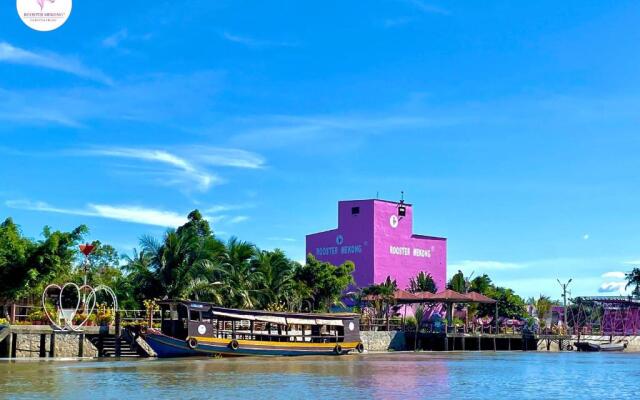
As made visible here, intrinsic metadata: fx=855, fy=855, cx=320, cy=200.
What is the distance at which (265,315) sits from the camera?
1693 inches

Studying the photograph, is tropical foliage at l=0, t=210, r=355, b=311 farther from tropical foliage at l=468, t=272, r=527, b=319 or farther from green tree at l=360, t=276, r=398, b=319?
tropical foliage at l=468, t=272, r=527, b=319

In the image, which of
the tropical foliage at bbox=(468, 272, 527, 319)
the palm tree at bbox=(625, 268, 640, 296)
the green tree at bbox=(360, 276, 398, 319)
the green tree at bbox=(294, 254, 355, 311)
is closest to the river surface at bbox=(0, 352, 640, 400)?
the green tree at bbox=(294, 254, 355, 311)

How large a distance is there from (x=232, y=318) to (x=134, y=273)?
9001 millimetres

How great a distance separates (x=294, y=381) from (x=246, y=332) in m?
16.4

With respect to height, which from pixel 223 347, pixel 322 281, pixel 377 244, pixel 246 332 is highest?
pixel 377 244

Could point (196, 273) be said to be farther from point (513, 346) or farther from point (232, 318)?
point (513, 346)

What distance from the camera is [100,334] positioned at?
39.2 metres

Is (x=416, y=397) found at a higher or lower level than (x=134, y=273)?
lower

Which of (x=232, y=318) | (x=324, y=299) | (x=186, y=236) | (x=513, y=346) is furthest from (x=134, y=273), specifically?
(x=513, y=346)

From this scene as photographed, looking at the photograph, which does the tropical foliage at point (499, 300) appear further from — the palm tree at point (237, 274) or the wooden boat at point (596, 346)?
the palm tree at point (237, 274)

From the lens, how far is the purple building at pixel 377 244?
223 ft

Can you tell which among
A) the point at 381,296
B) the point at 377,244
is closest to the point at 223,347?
the point at 381,296

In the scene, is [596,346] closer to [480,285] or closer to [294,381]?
[480,285]

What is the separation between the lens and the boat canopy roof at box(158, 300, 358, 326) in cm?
4053
